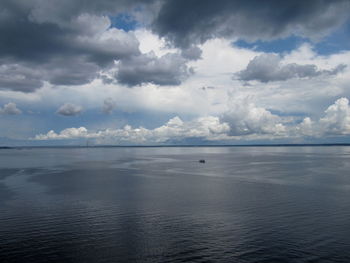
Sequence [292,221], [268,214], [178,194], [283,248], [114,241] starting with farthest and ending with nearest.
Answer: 1. [178,194]
2. [268,214]
3. [292,221]
4. [114,241]
5. [283,248]

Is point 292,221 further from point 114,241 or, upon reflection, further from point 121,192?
point 121,192

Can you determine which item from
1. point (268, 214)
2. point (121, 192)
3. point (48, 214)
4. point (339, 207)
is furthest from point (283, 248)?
point (121, 192)

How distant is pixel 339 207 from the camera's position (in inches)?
2114

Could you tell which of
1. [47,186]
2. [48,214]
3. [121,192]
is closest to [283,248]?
[48,214]

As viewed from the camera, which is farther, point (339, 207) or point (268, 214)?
point (339, 207)

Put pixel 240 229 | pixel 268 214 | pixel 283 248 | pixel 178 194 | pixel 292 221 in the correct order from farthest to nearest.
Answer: pixel 178 194 < pixel 268 214 < pixel 292 221 < pixel 240 229 < pixel 283 248

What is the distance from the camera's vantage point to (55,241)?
1441 inches

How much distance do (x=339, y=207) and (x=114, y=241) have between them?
129 ft

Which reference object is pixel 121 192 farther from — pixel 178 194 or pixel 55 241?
pixel 55 241

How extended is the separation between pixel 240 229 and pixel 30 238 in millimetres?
26414

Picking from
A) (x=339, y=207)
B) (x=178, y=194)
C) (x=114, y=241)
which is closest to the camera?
(x=114, y=241)

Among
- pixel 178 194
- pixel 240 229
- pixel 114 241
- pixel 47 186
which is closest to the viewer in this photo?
pixel 114 241

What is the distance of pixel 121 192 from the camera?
237 ft

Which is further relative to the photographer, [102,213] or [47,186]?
[47,186]
